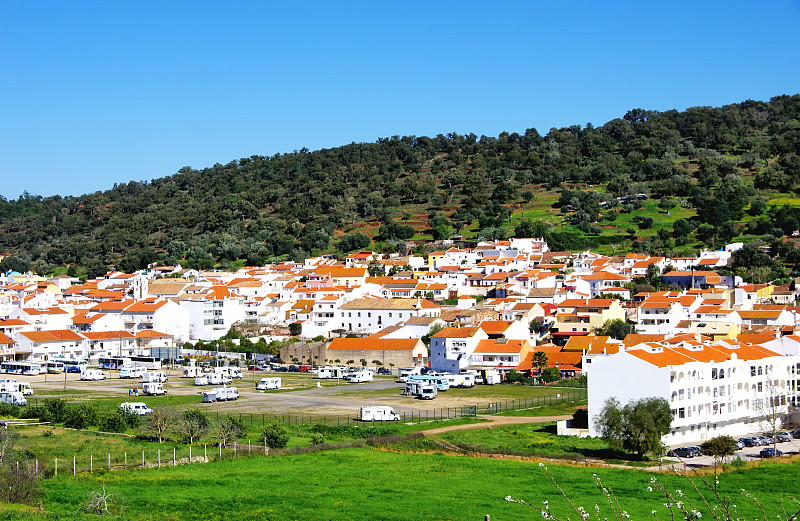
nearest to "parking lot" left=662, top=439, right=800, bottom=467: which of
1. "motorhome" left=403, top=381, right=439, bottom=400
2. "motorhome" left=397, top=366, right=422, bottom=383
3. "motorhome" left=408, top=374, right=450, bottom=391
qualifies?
"motorhome" left=403, top=381, right=439, bottom=400

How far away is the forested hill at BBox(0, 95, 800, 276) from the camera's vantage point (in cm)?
9875

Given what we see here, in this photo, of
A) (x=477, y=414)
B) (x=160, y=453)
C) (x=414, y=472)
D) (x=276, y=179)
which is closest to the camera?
(x=414, y=472)

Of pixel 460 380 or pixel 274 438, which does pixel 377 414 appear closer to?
pixel 274 438

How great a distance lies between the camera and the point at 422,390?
142 feet

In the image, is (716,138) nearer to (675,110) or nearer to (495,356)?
(675,110)

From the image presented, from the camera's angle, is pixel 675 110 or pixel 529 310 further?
pixel 675 110

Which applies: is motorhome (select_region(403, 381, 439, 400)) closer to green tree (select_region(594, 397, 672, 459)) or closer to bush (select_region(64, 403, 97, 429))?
green tree (select_region(594, 397, 672, 459))

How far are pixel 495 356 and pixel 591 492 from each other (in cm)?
2823

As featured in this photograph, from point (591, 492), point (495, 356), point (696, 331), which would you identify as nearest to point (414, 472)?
point (591, 492)

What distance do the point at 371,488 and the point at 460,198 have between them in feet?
320

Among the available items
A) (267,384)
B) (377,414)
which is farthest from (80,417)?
(267,384)

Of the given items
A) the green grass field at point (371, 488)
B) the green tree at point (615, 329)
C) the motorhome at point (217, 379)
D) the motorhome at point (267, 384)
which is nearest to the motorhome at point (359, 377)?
the motorhome at point (267, 384)

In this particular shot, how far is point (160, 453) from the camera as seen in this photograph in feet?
94.4

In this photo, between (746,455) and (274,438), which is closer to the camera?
(746,455)
